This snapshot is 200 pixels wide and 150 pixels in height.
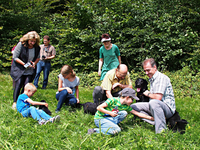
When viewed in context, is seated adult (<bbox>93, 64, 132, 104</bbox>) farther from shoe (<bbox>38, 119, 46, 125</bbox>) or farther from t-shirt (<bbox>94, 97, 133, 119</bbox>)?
shoe (<bbox>38, 119, 46, 125</bbox>)

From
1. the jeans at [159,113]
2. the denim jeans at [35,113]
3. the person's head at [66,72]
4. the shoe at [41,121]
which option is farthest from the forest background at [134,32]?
the shoe at [41,121]

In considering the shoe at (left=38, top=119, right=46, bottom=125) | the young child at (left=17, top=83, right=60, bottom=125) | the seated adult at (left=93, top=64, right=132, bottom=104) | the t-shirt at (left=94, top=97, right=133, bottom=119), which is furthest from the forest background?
the shoe at (left=38, top=119, right=46, bottom=125)

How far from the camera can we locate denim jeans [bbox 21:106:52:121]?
3.49 m

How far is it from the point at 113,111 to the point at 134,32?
237 inches

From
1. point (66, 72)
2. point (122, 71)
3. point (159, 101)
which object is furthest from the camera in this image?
point (66, 72)

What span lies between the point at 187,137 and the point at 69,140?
191 centimetres

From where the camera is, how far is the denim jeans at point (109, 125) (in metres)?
3.07

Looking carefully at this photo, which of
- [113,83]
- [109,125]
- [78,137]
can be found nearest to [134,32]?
[113,83]

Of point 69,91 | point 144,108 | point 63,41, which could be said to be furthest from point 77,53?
point 144,108

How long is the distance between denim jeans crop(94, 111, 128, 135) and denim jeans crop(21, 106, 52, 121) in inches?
40.0

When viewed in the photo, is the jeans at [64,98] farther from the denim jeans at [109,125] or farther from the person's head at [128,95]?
the person's head at [128,95]

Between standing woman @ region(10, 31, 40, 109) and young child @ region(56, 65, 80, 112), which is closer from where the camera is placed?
young child @ region(56, 65, 80, 112)

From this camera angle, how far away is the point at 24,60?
463cm

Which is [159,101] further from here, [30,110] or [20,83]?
[20,83]
